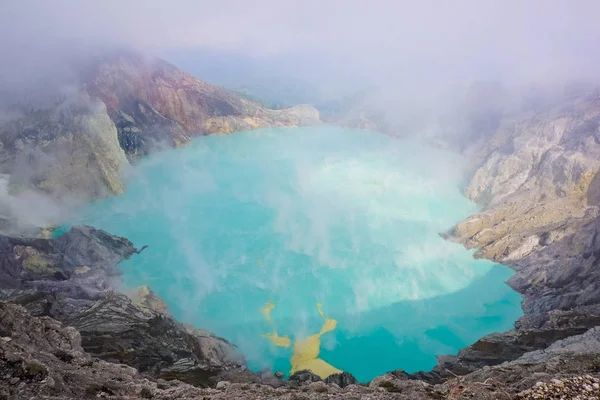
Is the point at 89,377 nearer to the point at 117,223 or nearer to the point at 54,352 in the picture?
the point at 54,352

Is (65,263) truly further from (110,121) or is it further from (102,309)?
(110,121)

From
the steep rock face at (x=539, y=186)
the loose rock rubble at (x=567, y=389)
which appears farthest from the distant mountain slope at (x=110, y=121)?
the steep rock face at (x=539, y=186)

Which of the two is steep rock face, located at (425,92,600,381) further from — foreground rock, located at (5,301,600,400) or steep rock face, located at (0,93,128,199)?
steep rock face, located at (0,93,128,199)

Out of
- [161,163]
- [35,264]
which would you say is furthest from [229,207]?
A: [35,264]

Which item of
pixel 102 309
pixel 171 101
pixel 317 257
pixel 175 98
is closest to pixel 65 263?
pixel 102 309

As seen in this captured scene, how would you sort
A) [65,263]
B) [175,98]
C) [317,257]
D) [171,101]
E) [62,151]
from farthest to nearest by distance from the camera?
1. [175,98]
2. [171,101]
3. [62,151]
4. [317,257]
5. [65,263]

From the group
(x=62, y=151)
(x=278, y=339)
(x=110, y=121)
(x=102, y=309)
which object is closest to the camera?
(x=102, y=309)
